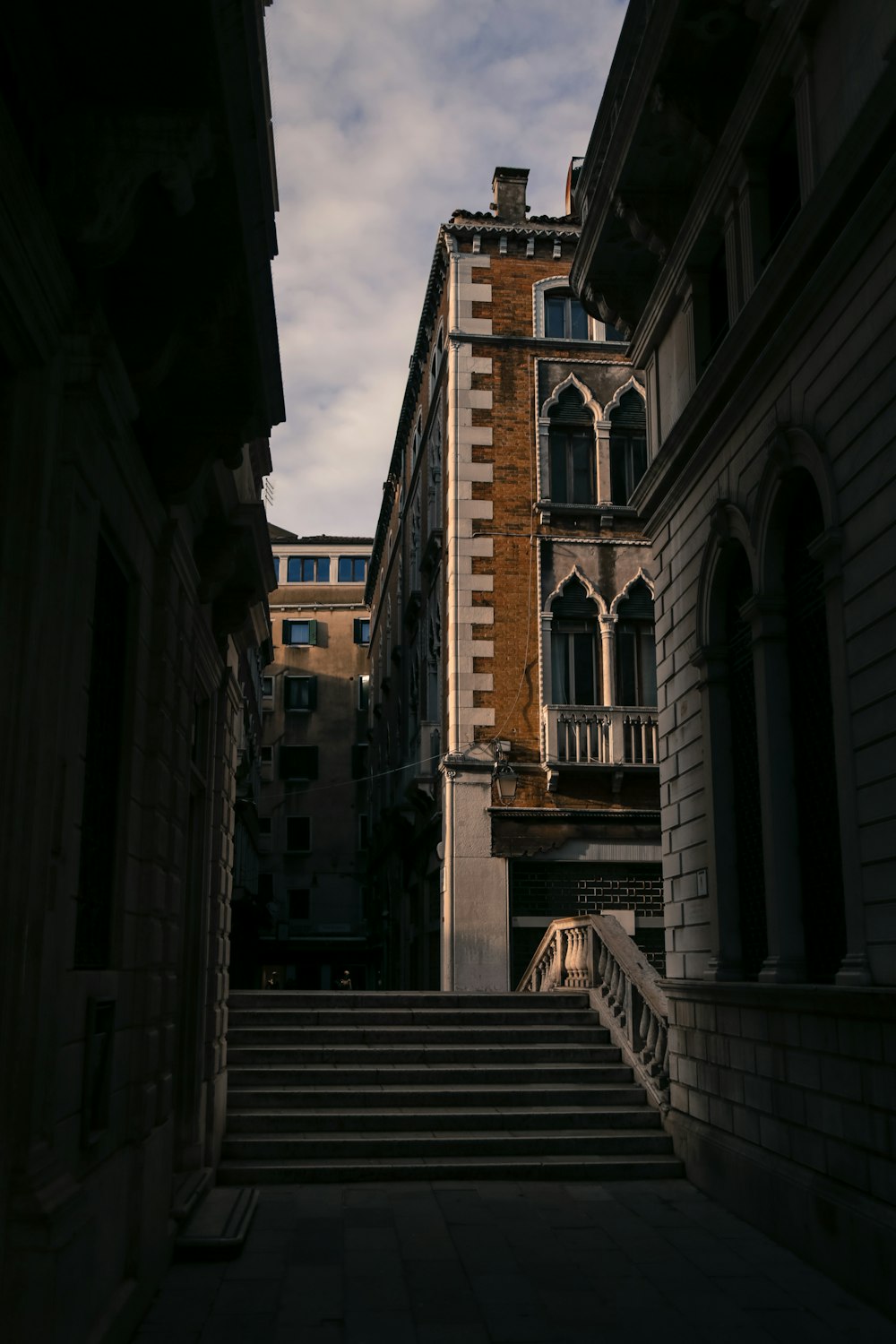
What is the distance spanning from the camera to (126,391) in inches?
234

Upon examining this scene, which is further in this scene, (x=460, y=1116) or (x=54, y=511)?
(x=460, y=1116)

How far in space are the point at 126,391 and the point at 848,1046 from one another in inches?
211

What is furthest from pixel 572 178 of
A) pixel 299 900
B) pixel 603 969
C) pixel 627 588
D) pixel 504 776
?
pixel 299 900

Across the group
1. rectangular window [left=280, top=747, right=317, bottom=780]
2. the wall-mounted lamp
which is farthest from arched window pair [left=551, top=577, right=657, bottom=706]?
rectangular window [left=280, top=747, right=317, bottom=780]

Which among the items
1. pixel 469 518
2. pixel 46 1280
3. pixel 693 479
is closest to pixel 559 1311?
pixel 46 1280

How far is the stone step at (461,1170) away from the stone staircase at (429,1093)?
1 cm

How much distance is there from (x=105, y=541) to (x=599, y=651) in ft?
51.5

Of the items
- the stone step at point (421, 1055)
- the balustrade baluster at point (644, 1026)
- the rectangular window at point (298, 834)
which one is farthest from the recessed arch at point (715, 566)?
the rectangular window at point (298, 834)

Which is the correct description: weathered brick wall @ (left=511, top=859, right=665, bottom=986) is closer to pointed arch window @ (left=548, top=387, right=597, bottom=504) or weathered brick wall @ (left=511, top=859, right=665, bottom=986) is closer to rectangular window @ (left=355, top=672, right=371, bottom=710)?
pointed arch window @ (left=548, top=387, right=597, bottom=504)

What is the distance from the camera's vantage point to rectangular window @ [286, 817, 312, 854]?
163ft

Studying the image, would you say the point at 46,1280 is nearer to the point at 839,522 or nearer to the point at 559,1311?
the point at 559,1311

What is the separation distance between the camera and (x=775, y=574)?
9.12 metres

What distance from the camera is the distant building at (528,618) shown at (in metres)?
20.5

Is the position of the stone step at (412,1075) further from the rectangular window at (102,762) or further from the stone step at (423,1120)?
the rectangular window at (102,762)
